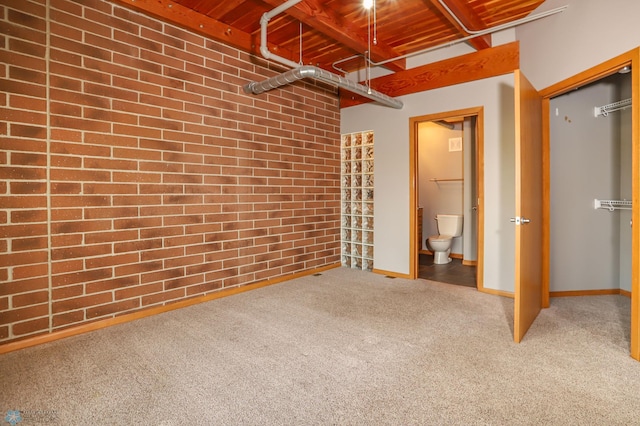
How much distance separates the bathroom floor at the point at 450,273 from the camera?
4301 millimetres

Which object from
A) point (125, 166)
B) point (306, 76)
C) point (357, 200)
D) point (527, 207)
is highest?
point (306, 76)

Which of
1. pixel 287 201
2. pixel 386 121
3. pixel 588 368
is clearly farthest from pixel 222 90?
pixel 588 368

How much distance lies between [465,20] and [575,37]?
921mm

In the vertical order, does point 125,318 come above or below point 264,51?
below

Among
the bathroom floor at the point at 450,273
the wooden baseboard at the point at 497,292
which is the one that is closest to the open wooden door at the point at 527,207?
the wooden baseboard at the point at 497,292

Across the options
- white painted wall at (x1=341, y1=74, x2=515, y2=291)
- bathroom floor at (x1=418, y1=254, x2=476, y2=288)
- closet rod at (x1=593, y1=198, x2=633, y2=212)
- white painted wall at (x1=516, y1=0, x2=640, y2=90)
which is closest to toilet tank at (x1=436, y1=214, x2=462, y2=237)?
bathroom floor at (x1=418, y1=254, x2=476, y2=288)

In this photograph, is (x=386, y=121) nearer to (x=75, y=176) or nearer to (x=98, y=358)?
(x=75, y=176)

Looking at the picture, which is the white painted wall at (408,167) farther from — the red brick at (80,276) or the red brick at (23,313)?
the red brick at (23,313)

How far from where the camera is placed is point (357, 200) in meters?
4.93

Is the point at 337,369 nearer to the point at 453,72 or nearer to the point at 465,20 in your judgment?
the point at 465,20

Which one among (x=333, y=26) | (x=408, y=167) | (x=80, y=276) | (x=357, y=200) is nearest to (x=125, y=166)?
(x=80, y=276)

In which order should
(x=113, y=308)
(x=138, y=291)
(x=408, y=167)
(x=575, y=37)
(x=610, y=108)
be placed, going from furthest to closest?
(x=408, y=167), (x=610, y=108), (x=138, y=291), (x=113, y=308), (x=575, y=37)

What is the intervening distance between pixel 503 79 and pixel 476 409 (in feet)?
10.9

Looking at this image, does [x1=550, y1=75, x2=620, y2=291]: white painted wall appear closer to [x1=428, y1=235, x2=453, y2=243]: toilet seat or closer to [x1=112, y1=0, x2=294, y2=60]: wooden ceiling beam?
[x1=428, y1=235, x2=453, y2=243]: toilet seat
